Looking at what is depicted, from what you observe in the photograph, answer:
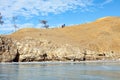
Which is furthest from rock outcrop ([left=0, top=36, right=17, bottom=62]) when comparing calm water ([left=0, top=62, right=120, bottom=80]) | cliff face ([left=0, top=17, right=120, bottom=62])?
calm water ([left=0, top=62, right=120, bottom=80])

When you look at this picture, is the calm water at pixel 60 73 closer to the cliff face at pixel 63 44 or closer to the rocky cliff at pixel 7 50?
the rocky cliff at pixel 7 50

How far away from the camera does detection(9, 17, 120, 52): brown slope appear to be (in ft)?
338

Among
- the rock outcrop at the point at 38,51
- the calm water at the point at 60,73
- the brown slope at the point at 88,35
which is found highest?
the brown slope at the point at 88,35

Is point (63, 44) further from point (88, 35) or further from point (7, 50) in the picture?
point (88, 35)

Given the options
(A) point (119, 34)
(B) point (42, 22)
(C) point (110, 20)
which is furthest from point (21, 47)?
(B) point (42, 22)

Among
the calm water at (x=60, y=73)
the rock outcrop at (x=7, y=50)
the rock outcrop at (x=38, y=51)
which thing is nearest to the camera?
the calm water at (x=60, y=73)

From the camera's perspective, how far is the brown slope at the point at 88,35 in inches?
4059

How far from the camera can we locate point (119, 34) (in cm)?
11819

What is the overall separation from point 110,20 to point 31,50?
54251 mm

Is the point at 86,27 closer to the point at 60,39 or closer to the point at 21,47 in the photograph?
the point at 60,39

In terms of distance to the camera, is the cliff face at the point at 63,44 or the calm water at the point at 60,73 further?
the cliff face at the point at 63,44

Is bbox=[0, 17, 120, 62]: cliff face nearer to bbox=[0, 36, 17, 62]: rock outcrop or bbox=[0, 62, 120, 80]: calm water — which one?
bbox=[0, 36, 17, 62]: rock outcrop

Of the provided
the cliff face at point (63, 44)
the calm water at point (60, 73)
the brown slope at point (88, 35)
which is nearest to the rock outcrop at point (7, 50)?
the cliff face at point (63, 44)

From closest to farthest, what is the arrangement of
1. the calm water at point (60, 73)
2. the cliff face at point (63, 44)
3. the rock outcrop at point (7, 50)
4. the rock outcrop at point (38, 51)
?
the calm water at point (60, 73)
the rock outcrop at point (7, 50)
the rock outcrop at point (38, 51)
the cliff face at point (63, 44)
